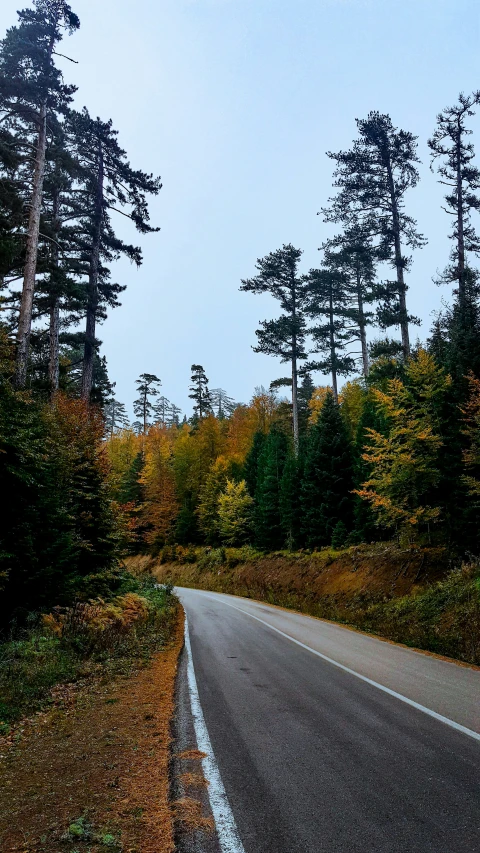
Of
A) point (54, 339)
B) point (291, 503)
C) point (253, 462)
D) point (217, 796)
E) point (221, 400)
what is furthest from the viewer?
point (221, 400)

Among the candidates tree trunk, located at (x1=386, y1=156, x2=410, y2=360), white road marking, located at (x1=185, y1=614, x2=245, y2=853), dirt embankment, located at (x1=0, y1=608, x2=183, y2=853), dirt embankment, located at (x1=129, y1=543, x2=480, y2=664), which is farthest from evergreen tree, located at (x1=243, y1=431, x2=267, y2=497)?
white road marking, located at (x1=185, y1=614, x2=245, y2=853)

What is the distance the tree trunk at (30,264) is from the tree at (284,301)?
2062cm

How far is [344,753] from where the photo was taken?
5.00m

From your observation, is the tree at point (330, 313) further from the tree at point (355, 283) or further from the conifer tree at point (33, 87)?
the conifer tree at point (33, 87)

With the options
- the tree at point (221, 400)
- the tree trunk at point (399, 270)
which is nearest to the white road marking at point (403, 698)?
the tree trunk at point (399, 270)

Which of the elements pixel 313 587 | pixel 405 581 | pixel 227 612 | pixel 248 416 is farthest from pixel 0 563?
pixel 248 416

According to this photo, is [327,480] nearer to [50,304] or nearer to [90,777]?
[50,304]

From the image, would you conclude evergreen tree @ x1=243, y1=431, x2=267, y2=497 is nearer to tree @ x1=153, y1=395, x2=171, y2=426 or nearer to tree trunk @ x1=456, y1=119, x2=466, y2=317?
tree trunk @ x1=456, y1=119, x2=466, y2=317

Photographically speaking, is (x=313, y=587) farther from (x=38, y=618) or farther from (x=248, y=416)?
(x=248, y=416)

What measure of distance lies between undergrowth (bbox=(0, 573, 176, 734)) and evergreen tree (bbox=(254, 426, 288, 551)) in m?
22.6

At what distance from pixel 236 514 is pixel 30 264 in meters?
29.5

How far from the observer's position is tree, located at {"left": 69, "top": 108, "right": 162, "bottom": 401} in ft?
75.2

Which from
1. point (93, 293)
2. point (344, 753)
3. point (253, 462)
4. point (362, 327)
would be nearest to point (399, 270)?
point (362, 327)

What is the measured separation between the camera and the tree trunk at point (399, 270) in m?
25.1
